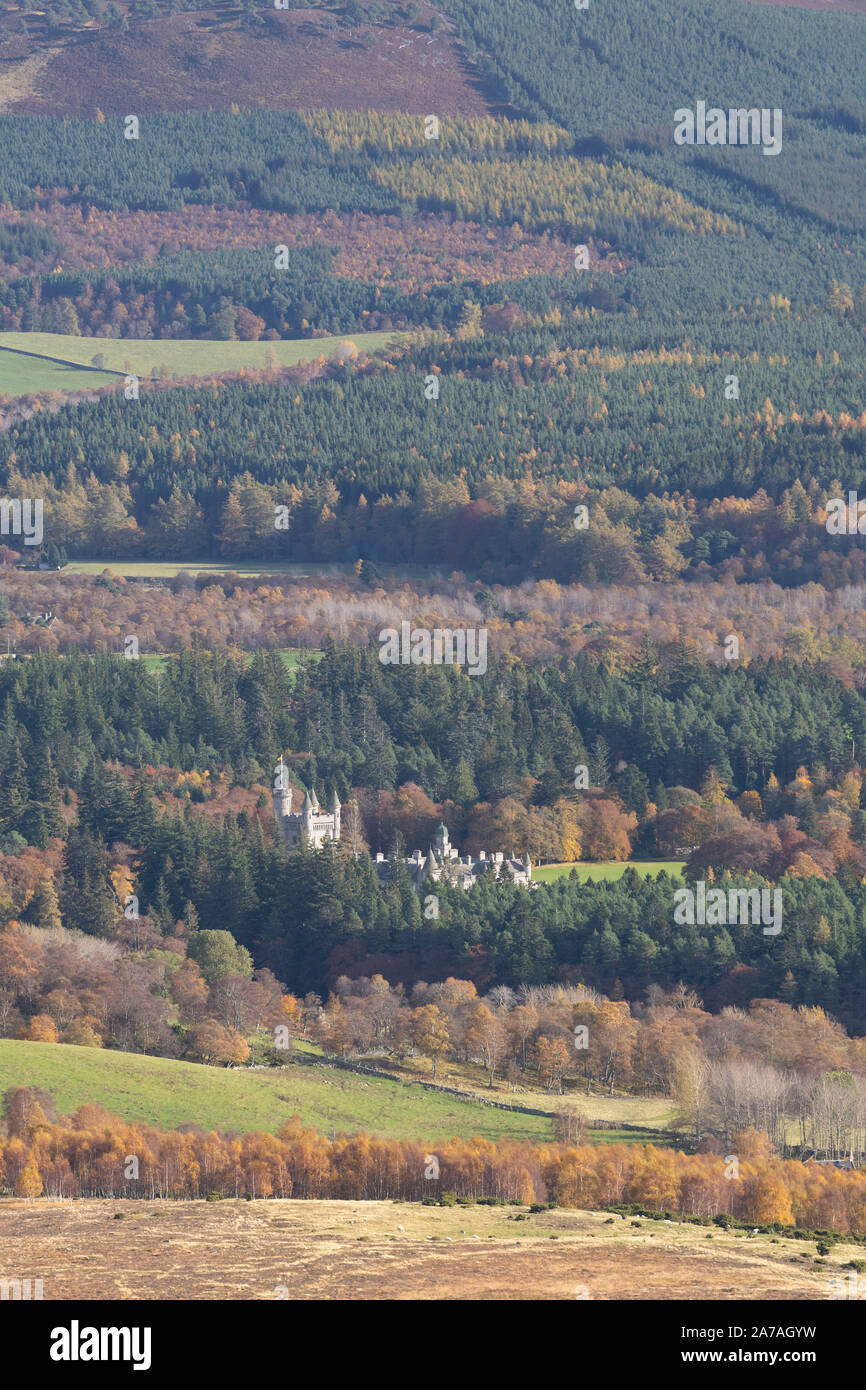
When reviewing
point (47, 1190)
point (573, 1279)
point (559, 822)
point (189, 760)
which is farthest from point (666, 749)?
point (573, 1279)

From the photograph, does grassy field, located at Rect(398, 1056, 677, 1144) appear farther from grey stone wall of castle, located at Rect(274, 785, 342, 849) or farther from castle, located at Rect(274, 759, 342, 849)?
grey stone wall of castle, located at Rect(274, 785, 342, 849)

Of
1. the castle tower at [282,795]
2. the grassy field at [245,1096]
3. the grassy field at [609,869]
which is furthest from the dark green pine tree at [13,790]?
the grassy field at [245,1096]

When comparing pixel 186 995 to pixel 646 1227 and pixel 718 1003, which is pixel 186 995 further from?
pixel 646 1227

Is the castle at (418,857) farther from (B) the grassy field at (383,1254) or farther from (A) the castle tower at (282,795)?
(B) the grassy field at (383,1254)

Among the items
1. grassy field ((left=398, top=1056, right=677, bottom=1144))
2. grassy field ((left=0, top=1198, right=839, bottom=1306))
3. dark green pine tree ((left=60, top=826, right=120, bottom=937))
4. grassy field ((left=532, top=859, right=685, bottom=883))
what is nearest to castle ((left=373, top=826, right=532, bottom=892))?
grassy field ((left=532, top=859, right=685, bottom=883))

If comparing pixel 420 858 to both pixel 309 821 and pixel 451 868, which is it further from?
pixel 309 821
